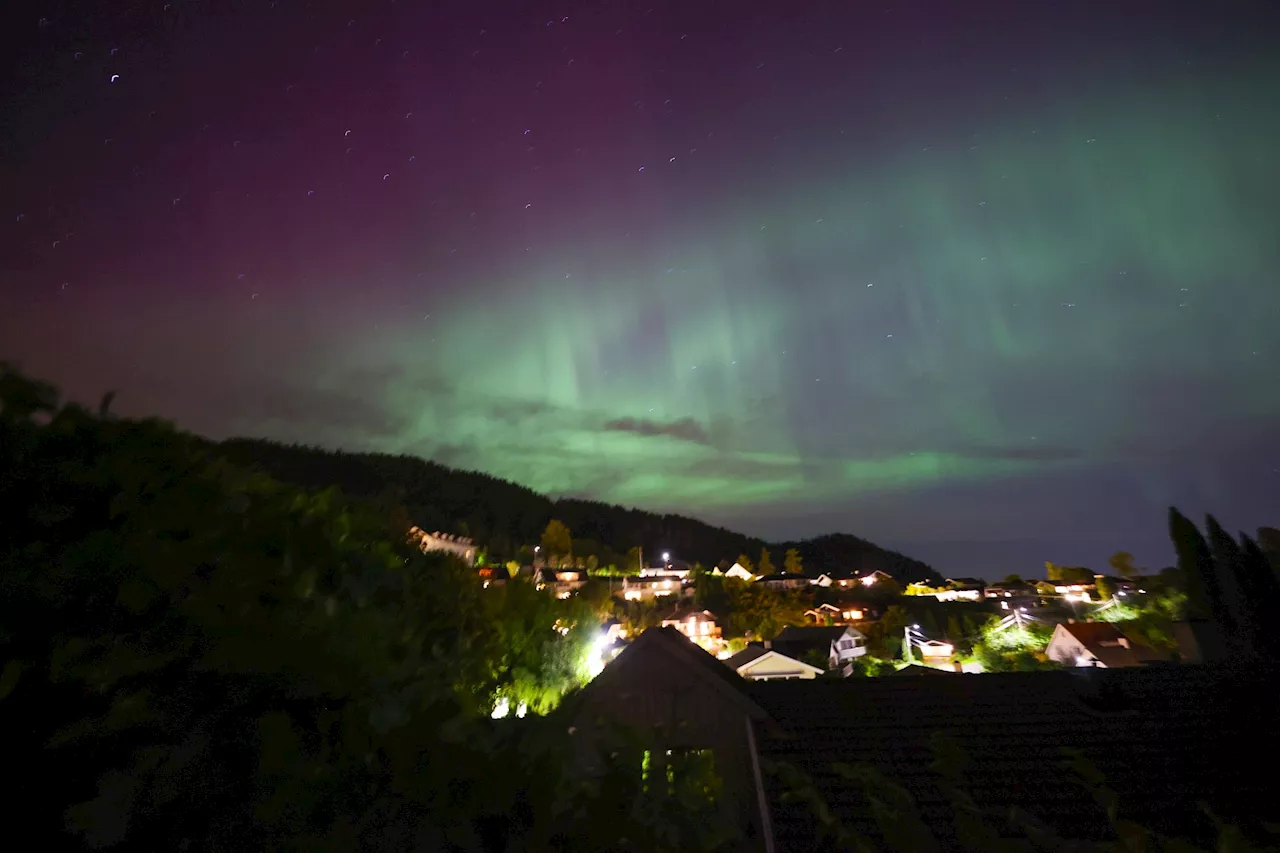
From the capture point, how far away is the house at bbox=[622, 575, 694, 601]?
97.2 m

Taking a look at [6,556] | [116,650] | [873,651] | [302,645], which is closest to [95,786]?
[116,650]

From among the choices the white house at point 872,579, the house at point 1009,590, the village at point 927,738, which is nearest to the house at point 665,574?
the white house at point 872,579

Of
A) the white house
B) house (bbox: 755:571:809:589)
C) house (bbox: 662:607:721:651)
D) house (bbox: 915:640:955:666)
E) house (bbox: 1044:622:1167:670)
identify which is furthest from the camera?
the white house

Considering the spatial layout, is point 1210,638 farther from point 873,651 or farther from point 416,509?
point 416,509

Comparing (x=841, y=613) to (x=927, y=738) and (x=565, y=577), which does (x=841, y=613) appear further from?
(x=927, y=738)

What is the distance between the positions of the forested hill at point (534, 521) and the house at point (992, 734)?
83989 millimetres

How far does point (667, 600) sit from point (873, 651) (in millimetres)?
41922

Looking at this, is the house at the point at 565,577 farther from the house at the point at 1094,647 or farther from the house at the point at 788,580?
the house at the point at 1094,647

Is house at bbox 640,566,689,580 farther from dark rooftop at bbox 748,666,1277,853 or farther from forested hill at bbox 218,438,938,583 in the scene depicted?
dark rooftop at bbox 748,666,1277,853

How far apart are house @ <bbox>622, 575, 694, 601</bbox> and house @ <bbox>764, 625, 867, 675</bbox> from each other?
3347cm

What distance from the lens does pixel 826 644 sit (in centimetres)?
5747

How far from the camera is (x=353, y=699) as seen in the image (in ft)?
6.40

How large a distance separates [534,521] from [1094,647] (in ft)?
402

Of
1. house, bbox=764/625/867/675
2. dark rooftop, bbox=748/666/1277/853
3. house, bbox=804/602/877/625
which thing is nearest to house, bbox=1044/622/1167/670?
house, bbox=764/625/867/675
